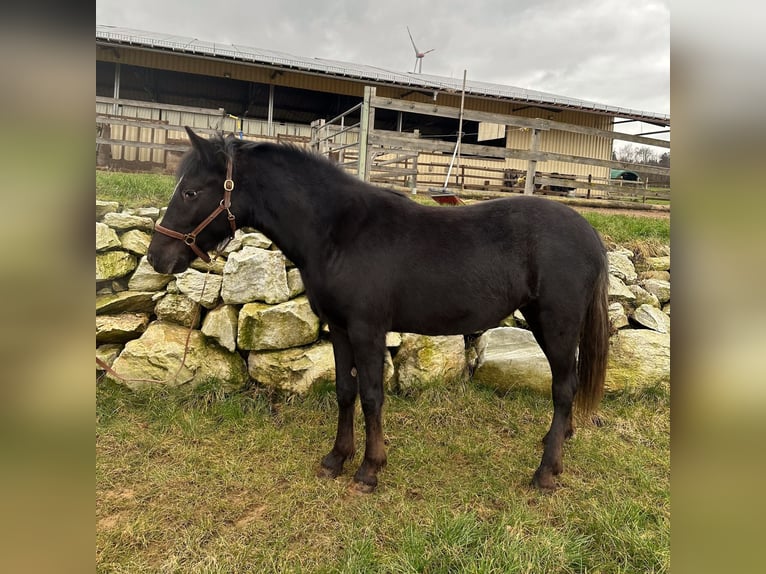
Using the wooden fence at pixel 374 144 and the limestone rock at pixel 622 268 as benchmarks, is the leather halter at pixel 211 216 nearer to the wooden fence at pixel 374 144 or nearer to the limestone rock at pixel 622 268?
the wooden fence at pixel 374 144

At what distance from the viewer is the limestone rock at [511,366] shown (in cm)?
425

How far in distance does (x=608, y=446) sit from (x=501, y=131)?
15.8 metres

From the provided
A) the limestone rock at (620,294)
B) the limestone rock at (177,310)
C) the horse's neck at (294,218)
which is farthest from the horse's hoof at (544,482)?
the limestone rock at (177,310)

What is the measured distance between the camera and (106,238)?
439 centimetres

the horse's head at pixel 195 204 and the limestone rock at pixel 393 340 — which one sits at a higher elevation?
the horse's head at pixel 195 204

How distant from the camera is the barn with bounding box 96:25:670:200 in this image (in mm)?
11742

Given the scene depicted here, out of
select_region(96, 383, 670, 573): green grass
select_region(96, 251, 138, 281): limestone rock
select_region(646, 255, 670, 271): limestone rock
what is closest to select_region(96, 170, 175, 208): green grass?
select_region(96, 251, 138, 281): limestone rock

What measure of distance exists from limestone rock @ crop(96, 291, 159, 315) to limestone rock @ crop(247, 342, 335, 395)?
1.30m

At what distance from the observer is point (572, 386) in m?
3.21

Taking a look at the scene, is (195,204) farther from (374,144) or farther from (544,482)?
(374,144)

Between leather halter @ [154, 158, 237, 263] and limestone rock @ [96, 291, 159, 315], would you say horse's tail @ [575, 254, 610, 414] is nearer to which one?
leather halter @ [154, 158, 237, 263]

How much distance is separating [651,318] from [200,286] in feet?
15.5
